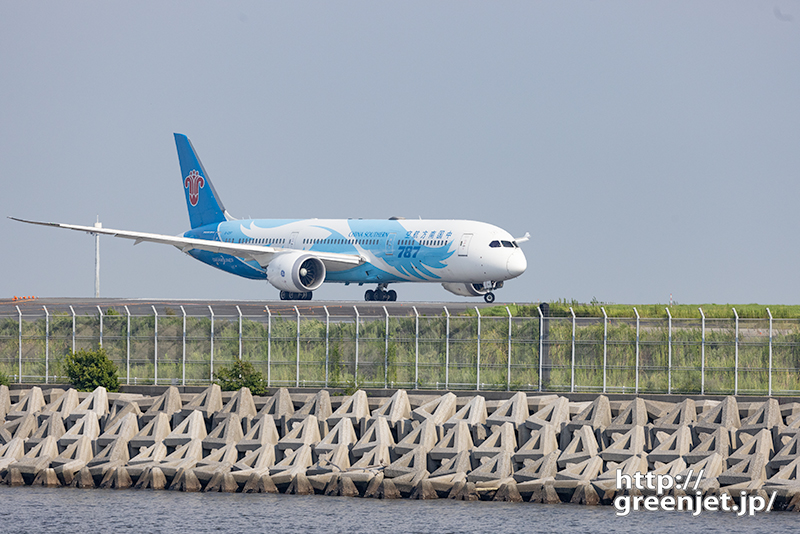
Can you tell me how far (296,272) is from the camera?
59375mm

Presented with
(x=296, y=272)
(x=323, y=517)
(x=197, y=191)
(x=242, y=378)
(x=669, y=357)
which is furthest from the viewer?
(x=197, y=191)

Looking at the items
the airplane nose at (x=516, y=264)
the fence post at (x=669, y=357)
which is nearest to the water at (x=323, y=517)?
the fence post at (x=669, y=357)

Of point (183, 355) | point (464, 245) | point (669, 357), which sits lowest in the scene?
point (183, 355)

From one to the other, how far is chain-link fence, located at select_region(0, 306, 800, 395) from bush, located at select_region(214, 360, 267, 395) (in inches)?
30.6

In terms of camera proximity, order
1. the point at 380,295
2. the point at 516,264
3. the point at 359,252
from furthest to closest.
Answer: the point at 380,295, the point at 359,252, the point at 516,264

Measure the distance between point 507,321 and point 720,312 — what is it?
8.31 m

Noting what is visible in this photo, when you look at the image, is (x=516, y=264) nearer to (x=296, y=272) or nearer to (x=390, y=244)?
(x=390, y=244)

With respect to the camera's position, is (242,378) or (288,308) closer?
(242,378)

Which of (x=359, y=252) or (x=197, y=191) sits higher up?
(x=197, y=191)

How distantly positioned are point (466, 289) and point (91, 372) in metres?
27.0

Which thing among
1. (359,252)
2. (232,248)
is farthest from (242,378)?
(232,248)

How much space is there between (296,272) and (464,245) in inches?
352

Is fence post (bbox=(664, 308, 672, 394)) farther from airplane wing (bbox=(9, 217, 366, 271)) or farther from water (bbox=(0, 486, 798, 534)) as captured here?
airplane wing (bbox=(9, 217, 366, 271))

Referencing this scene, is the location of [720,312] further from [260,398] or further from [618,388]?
[260,398]
